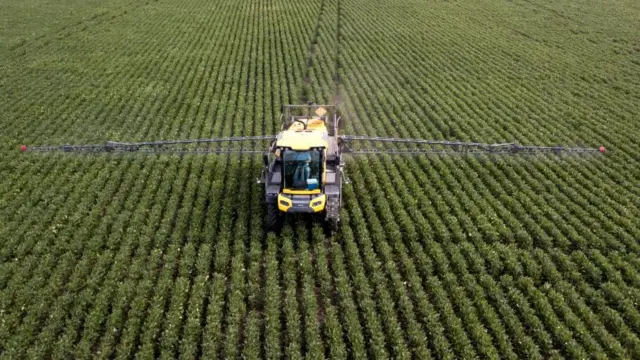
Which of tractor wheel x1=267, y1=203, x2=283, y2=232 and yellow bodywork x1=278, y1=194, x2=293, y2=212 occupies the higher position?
yellow bodywork x1=278, y1=194, x2=293, y2=212

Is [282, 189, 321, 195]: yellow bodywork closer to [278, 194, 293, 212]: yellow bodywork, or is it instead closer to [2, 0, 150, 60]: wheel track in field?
[278, 194, 293, 212]: yellow bodywork

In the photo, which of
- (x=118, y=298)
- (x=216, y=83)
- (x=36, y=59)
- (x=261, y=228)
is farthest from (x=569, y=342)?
(x=36, y=59)

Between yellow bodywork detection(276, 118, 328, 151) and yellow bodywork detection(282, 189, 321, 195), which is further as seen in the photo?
yellow bodywork detection(276, 118, 328, 151)

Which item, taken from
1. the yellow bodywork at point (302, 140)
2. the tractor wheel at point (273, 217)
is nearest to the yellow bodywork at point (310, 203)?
the tractor wheel at point (273, 217)

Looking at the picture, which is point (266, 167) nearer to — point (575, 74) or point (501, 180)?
point (501, 180)

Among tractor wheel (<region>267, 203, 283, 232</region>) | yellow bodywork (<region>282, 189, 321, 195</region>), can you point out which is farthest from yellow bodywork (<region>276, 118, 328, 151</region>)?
tractor wheel (<region>267, 203, 283, 232</region>)

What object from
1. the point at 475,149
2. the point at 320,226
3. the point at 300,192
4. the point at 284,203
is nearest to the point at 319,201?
the point at 300,192
